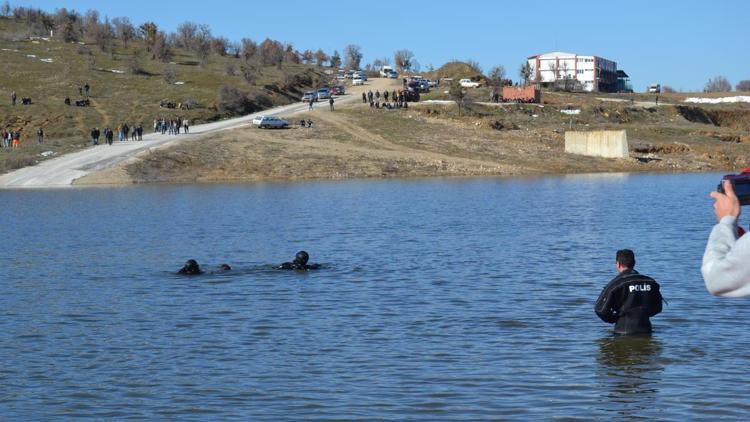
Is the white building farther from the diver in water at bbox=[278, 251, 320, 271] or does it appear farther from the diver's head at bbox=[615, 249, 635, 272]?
the diver's head at bbox=[615, 249, 635, 272]

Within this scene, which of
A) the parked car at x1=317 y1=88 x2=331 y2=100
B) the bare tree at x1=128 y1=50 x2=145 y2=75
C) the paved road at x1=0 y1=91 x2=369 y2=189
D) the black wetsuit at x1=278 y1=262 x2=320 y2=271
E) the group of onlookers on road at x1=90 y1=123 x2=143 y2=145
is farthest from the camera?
the bare tree at x1=128 y1=50 x2=145 y2=75

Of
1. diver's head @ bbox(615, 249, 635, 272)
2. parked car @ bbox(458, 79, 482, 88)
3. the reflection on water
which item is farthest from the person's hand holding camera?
parked car @ bbox(458, 79, 482, 88)

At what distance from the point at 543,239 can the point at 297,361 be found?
65.6 ft

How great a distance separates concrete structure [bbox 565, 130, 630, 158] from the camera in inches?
3260

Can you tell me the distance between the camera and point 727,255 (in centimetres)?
533

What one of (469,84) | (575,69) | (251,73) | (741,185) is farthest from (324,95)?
(741,185)

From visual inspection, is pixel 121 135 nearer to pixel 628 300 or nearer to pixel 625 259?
pixel 628 300

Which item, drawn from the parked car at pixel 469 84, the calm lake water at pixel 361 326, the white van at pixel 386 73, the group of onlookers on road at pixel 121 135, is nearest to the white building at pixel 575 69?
the white van at pixel 386 73

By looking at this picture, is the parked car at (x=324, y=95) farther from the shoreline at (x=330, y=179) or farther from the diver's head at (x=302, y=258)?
the diver's head at (x=302, y=258)

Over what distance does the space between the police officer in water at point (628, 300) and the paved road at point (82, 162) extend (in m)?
54.2

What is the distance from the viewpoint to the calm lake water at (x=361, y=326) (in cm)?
1370

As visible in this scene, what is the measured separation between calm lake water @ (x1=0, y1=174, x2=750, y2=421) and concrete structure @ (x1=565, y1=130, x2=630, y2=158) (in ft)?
139

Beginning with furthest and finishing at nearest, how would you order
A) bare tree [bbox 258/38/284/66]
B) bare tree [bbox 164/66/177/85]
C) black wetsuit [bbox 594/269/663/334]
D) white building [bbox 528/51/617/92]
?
white building [bbox 528/51/617/92] < bare tree [bbox 258/38/284/66] < bare tree [bbox 164/66/177/85] < black wetsuit [bbox 594/269/663/334]

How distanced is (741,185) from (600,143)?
79.0m
